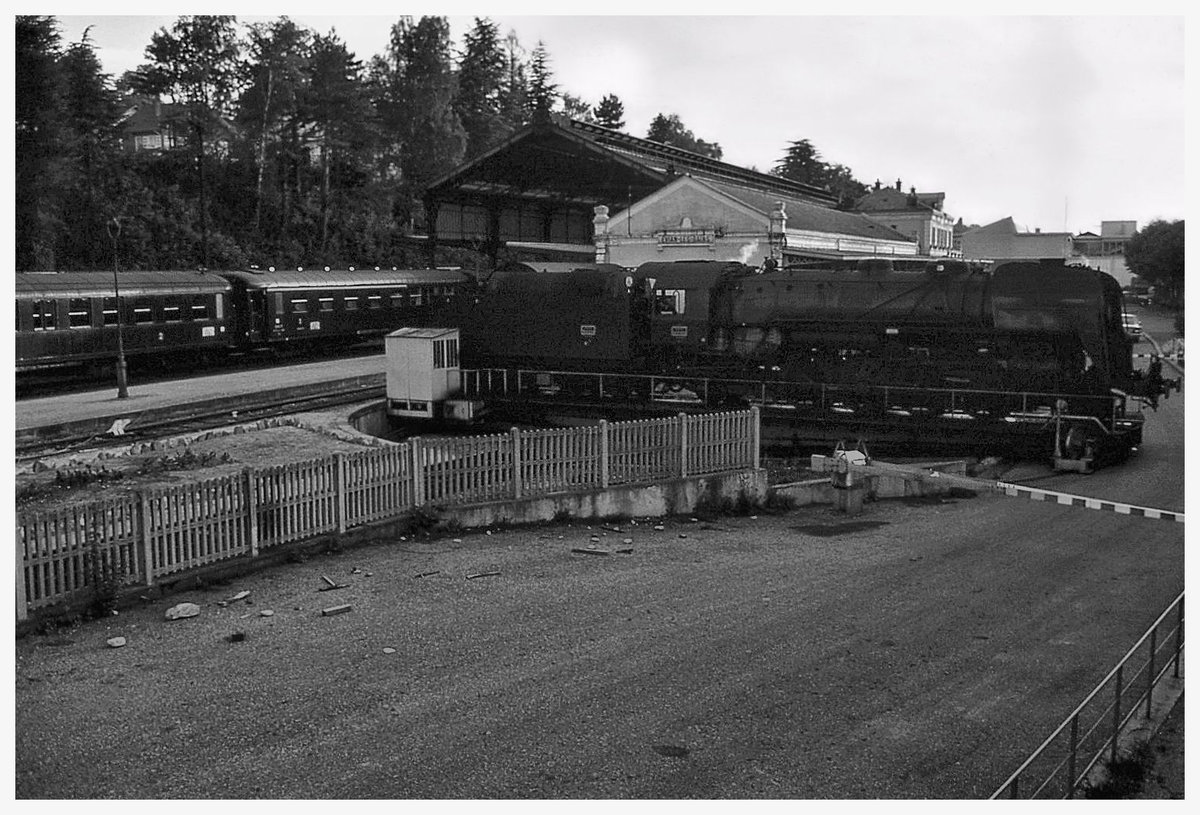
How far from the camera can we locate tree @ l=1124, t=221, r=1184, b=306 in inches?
252

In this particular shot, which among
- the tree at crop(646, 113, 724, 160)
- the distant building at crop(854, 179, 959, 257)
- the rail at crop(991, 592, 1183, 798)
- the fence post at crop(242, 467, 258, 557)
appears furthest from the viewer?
the distant building at crop(854, 179, 959, 257)

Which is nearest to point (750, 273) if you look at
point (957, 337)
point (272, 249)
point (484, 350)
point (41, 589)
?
point (957, 337)

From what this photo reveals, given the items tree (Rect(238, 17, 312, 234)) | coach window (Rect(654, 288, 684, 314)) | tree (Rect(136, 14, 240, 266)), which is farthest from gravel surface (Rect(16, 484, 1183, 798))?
tree (Rect(136, 14, 240, 266))

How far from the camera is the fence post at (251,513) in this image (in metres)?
10.5

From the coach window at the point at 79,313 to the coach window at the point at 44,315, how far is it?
0.41 meters

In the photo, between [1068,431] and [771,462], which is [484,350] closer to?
[771,462]

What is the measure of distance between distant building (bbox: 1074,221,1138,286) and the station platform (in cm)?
1478

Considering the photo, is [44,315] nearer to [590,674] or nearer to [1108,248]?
[590,674]

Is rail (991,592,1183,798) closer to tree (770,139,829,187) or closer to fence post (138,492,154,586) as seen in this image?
fence post (138,492,154,586)

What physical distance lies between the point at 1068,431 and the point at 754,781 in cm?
1361

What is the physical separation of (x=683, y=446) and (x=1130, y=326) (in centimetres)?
890

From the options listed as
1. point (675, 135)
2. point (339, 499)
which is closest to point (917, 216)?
point (675, 135)

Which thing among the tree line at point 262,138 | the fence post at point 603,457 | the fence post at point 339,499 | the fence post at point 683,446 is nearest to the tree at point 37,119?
the tree line at point 262,138

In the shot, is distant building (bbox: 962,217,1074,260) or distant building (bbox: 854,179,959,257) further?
distant building (bbox: 854,179,959,257)
